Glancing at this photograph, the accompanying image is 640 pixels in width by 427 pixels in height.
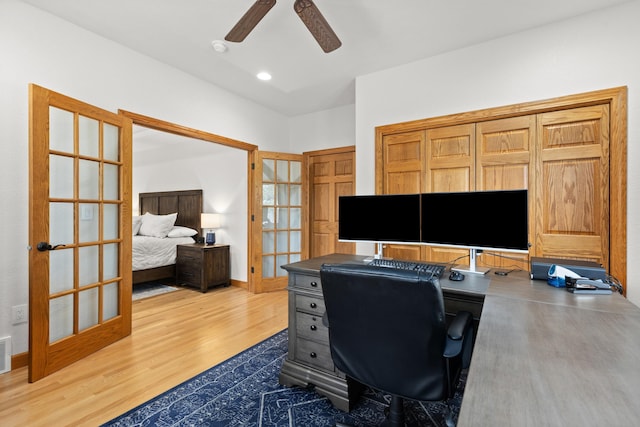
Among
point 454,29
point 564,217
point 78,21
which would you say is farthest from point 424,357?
point 78,21

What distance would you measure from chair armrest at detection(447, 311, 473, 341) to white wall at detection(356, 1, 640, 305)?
183 centimetres

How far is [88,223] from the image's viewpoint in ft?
7.94

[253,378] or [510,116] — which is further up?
[510,116]

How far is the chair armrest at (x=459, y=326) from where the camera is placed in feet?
3.62

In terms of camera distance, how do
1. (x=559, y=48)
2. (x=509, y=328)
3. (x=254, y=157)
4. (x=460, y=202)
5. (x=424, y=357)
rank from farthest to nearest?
(x=254, y=157) < (x=559, y=48) < (x=460, y=202) < (x=424, y=357) < (x=509, y=328)

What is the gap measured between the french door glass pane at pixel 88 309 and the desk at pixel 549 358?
2718mm

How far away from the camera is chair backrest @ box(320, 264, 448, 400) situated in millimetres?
1086

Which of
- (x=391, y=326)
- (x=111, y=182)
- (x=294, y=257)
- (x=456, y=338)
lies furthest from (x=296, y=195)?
(x=456, y=338)

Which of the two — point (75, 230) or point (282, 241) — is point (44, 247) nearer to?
point (75, 230)

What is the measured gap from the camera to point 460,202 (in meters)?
1.88

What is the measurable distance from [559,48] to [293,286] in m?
2.78

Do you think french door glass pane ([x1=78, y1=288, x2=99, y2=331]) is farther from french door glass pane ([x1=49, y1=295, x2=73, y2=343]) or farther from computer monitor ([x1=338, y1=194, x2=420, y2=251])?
computer monitor ([x1=338, y1=194, x2=420, y2=251])

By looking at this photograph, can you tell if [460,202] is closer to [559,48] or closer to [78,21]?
[559,48]

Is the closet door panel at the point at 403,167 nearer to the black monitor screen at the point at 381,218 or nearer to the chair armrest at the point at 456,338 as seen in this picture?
the black monitor screen at the point at 381,218
